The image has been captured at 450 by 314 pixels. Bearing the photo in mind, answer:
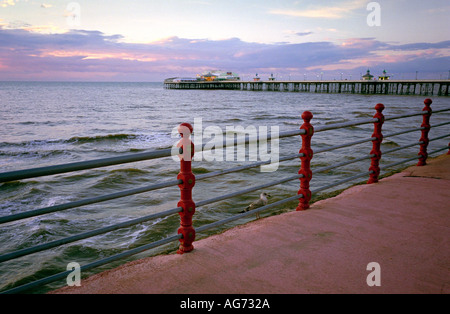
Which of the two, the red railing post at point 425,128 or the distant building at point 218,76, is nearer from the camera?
the red railing post at point 425,128

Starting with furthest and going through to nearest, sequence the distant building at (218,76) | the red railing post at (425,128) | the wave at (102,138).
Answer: the distant building at (218,76) < the wave at (102,138) < the red railing post at (425,128)

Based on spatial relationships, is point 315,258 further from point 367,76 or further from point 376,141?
point 367,76

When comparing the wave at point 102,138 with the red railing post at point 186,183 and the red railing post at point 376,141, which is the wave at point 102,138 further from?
the red railing post at point 186,183

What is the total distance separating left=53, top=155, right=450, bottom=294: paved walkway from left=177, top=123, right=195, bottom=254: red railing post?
13 cm

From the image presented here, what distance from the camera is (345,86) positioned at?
78.4 m

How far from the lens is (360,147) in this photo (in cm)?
1446

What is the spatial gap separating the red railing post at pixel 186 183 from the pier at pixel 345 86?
200 ft

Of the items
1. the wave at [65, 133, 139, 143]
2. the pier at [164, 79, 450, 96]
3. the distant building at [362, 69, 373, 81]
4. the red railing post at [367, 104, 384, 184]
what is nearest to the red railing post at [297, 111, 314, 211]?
the red railing post at [367, 104, 384, 184]

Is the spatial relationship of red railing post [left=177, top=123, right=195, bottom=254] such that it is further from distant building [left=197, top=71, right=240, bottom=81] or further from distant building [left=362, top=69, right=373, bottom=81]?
distant building [left=197, top=71, right=240, bottom=81]

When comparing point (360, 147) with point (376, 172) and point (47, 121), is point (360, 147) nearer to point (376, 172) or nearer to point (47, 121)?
point (376, 172)

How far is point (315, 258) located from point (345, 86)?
81.9 metres

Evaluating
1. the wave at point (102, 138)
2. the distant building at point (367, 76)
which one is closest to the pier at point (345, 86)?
the distant building at point (367, 76)

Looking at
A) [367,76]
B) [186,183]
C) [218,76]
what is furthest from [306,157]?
[218,76]

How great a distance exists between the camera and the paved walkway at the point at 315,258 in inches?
97.3
